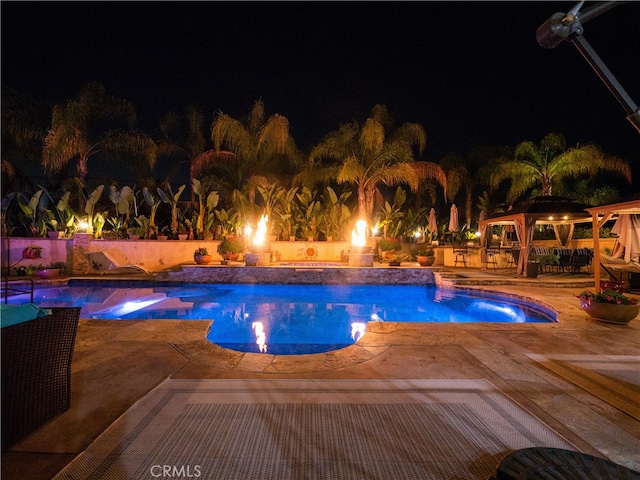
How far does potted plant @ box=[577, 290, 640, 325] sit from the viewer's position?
17.1 ft

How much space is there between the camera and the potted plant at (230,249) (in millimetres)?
13758

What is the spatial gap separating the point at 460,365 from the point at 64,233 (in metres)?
14.9

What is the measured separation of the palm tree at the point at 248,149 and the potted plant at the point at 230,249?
121 inches

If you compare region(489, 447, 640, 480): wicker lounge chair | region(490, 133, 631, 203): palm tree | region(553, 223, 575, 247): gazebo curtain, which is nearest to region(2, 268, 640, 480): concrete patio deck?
region(489, 447, 640, 480): wicker lounge chair

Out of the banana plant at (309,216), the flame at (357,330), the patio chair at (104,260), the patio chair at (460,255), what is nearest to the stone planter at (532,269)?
the patio chair at (460,255)

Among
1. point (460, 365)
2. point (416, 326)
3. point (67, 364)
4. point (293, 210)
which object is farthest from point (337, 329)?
point (293, 210)

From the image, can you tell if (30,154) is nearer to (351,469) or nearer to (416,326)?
(416,326)

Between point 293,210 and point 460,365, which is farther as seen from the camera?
point 293,210

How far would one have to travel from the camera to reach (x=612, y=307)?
5.28 m

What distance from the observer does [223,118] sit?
52.9 feet

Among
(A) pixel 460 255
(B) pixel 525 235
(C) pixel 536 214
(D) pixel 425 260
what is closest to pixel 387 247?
(D) pixel 425 260

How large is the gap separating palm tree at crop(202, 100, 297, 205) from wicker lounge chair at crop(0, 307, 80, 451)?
46.7 ft

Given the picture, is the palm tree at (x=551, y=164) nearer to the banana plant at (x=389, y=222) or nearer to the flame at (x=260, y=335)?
the banana plant at (x=389, y=222)

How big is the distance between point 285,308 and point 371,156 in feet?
32.6
